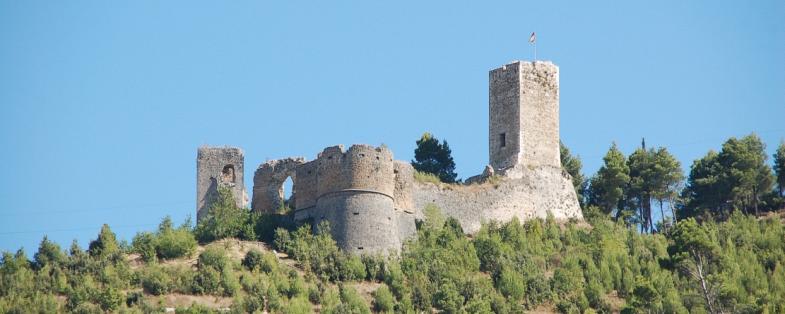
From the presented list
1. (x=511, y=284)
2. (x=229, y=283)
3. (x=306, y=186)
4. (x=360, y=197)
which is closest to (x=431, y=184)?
(x=306, y=186)

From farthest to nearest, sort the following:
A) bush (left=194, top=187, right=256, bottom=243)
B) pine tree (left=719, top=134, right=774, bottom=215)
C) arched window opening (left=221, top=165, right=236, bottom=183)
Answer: pine tree (left=719, top=134, right=774, bottom=215), arched window opening (left=221, top=165, right=236, bottom=183), bush (left=194, top=187, right=256, bottom=243)

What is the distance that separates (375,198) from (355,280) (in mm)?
2569

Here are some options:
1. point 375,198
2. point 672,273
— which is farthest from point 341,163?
point 672,273

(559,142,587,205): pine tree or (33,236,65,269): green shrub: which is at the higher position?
Answer: (559,142,587,205): pine tree

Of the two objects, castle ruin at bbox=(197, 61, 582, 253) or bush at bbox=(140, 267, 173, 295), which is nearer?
bush at bbox=(140, 267, 173, 295)

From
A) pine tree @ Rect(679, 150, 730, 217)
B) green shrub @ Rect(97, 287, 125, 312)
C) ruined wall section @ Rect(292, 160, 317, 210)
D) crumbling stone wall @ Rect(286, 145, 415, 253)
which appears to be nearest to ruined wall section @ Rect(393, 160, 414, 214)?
crumbling stone wall @ Rect(286, 145, 415, 253)

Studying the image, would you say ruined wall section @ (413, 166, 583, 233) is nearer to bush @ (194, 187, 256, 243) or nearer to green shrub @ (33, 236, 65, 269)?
bush @ (194, 187, 256, 243)

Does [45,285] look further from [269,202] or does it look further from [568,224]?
[568,224]

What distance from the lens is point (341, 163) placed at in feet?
200

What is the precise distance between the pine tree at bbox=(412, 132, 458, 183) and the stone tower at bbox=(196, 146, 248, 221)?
24.1 ft

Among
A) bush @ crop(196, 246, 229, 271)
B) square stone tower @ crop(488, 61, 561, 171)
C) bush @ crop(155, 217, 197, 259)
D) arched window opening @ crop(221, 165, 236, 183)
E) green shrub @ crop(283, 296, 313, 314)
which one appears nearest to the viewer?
green shrub @ crop(283, 296, 313, 314)

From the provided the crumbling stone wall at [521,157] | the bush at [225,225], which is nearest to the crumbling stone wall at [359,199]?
the bush at [225,225]

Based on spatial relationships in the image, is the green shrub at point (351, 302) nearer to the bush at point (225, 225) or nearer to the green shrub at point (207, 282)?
the green shrub at point (207, 282)

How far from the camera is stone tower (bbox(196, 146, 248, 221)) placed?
6444 cm
